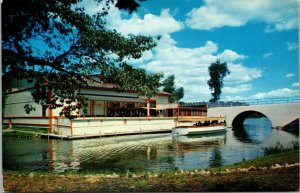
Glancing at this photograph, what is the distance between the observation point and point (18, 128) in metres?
40.8

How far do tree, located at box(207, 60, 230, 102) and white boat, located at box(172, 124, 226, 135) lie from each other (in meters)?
16.7

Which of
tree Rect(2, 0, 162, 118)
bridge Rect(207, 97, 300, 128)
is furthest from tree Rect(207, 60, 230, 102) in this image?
tree Rect(2, 0, 162, 118)

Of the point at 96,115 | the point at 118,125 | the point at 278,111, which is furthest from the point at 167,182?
the point at 278,111

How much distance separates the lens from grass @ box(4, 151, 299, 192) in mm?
9562

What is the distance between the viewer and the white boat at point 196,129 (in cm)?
4071

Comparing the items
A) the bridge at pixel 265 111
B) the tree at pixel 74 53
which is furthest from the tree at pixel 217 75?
the tree at pixel 74 53

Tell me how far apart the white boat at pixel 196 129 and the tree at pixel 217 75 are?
16.7 metres

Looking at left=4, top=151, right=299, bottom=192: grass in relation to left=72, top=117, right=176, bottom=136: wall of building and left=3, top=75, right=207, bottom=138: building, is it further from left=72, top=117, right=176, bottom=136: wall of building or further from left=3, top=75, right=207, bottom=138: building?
left=72, top=117, right=176, bottom=136: wall of building

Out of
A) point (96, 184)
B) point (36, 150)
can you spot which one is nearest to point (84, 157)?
point (36, 150)

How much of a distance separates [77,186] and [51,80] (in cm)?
Answer: 669

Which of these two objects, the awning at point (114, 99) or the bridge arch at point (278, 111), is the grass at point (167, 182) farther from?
the bridge arch at point (278, 111)

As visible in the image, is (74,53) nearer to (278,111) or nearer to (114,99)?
(114,99)

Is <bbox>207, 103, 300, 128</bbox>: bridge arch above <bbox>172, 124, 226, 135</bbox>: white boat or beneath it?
above

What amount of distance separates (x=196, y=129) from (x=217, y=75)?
80.9 ft
